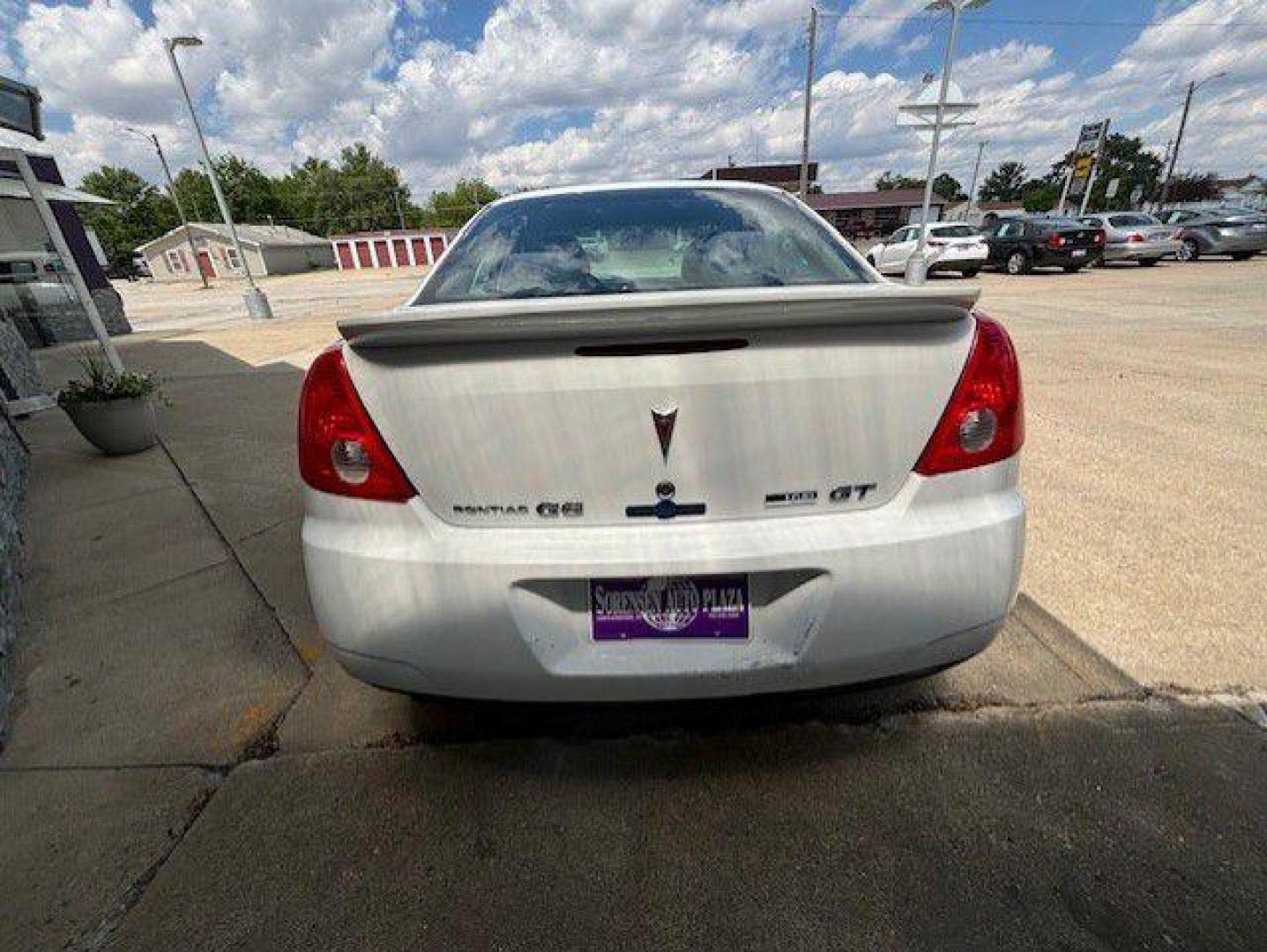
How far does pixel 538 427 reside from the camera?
51.6 inches

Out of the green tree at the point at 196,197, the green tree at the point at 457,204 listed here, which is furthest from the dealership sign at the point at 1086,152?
the green tree at the point at 196,197

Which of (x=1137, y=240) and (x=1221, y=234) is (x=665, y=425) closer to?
(x=1137, y=240)

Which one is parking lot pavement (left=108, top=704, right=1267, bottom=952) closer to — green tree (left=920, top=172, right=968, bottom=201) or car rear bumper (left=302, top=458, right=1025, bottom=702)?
car rear bumper (left=302, top=458, right=1025, bottom=702)

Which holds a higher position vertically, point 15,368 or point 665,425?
point 665,425

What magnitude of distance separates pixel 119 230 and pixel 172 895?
88.0 metres

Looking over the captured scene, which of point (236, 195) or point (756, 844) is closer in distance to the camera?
point (756, 844)

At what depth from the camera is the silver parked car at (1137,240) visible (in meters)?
16.7

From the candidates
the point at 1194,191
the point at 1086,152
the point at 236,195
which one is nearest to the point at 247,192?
the point at 236,195

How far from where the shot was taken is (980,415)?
4.61 ft

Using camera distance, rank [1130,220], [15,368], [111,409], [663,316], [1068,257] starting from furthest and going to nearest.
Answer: [1130,220], [1068,257], [15,368], [111,409], [663,316]

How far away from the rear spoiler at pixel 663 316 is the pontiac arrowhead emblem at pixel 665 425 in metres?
0.17

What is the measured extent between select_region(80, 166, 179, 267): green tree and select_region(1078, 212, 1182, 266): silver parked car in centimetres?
8238

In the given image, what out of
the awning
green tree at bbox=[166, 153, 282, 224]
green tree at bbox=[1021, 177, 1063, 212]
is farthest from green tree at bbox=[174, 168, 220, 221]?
green tree at bbox=[1021, 177, 1063, 212]

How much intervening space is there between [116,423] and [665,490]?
5.27m
